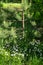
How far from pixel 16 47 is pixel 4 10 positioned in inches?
415

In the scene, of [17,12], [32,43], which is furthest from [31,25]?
[32,43]

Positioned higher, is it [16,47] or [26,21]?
[16,47]

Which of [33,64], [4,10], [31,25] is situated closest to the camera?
[33,64]

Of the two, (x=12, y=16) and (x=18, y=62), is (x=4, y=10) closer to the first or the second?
(x=12, y=16)

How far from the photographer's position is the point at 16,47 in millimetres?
4367

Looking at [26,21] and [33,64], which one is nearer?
[33,64]

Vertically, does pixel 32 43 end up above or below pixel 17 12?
above

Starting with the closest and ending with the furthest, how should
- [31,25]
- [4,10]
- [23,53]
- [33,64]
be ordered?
[33,64], [23,53], [31,25], [4,10]

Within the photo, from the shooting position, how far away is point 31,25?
13836mm

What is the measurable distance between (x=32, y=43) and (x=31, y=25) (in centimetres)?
936

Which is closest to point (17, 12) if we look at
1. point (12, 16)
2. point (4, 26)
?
point (12, 16)

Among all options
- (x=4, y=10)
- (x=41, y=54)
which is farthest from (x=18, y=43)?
(x=4, y=10)

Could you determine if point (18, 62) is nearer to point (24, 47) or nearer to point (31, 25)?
point (24, 47)

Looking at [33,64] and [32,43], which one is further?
[32,43]
